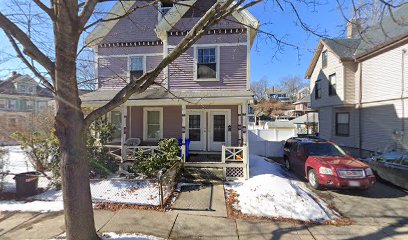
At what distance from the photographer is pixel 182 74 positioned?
11.3 m

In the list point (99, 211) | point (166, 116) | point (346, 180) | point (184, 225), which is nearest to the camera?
point (184, 225)

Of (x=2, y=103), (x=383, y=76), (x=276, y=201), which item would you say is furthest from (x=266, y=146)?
(x=2, y=103)

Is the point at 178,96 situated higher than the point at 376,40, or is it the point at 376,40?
the point at 376,40

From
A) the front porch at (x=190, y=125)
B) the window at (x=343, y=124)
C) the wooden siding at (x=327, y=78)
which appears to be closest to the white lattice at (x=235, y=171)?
the front porch at (x=190, y=125)

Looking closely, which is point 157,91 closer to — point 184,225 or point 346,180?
point 184,225

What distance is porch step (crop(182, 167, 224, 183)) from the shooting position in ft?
29.3

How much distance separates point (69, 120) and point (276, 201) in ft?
18.5

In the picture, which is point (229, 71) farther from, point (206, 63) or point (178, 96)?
point (178, 96)

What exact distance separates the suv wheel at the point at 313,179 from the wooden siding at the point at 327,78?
9906 millimetres

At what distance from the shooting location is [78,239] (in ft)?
12.1

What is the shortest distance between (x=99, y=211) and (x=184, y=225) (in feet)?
7.94

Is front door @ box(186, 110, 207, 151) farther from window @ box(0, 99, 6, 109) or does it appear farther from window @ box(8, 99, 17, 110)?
window @ box(8, 99, 17, 110)

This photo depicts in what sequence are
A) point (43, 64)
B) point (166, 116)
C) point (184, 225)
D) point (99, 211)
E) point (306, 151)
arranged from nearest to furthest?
point (43, 64), point (184, 225), point (99, 211), point (306, 151), point (166, 116)

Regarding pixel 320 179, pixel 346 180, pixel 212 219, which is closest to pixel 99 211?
pixel 212 219
